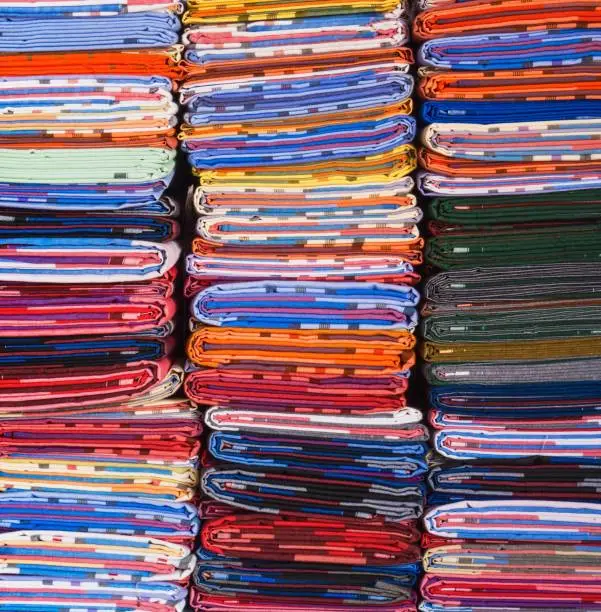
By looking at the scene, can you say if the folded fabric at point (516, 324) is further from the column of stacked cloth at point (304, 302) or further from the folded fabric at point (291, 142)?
the folded fabric at point (291, 142)

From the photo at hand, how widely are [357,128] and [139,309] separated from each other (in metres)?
0.51

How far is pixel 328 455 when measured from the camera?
1139 mm

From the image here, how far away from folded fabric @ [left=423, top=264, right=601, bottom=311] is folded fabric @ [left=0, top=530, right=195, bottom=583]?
2.28 feet

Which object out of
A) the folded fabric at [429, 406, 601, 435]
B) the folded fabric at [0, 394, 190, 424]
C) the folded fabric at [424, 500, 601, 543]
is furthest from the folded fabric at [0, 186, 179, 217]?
the folded fabric at [424, 500, 601, 543]

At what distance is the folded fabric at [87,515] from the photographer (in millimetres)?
1146

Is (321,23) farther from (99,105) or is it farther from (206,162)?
(99,105)

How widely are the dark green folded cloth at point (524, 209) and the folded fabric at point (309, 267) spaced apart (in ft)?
0.32

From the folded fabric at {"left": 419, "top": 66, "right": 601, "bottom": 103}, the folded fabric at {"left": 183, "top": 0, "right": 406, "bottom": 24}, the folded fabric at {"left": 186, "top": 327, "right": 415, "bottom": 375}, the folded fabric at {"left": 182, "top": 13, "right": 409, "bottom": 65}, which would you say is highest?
the folded fabric at {"left": 183, "top": 0, "right": 406, "bottom": 24}

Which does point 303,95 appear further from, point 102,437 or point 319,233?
point 102,437

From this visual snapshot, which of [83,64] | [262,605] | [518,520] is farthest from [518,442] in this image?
[83,64]

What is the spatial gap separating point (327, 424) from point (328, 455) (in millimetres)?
63

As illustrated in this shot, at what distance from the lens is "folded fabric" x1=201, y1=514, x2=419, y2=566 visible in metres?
1.12

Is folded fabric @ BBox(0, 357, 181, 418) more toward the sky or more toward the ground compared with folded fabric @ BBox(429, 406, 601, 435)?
more toward the sky

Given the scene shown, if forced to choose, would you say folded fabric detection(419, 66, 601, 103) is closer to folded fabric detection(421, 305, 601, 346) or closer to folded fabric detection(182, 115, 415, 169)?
folded fabric detection(182, 115, 415, 169)
